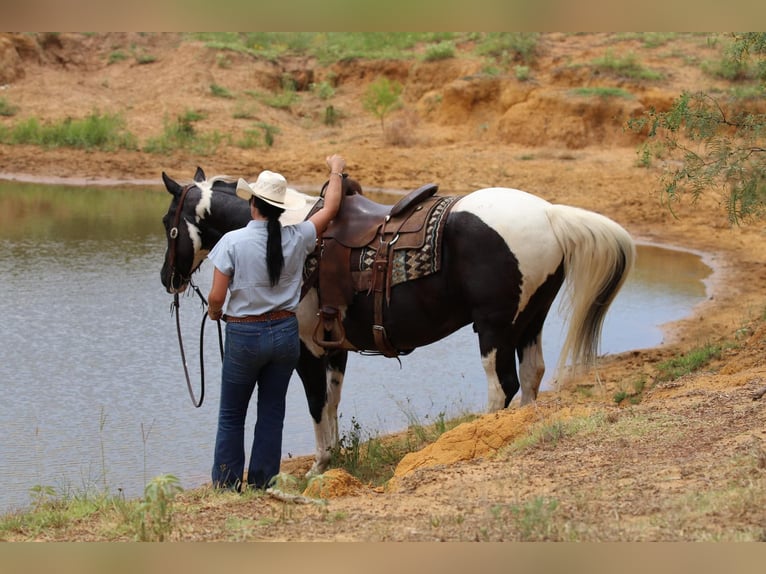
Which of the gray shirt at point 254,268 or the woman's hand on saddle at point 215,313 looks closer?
the gray shirt at point 254,268

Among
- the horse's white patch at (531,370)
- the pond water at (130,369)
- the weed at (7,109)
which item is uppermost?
the horse's white patch at (531,370)

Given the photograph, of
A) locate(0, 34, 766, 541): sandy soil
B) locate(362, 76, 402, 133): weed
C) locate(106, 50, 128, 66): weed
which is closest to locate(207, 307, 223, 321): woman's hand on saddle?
locate(0, 34, 766, 541): sandy soil

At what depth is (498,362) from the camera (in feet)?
20.0

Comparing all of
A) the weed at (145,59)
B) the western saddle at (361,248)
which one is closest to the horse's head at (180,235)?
the western saddle at (361,248)

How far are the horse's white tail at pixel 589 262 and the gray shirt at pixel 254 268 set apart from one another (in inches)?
68.3

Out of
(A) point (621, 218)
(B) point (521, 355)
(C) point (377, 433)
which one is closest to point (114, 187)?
(A) point (621, 218)

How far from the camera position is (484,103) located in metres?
24.3

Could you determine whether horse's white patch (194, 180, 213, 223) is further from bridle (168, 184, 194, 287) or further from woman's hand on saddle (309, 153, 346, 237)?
woman's hand on saddle (309, 153, 346, 237)

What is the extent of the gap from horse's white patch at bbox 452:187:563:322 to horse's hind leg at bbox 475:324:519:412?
0.68 feet

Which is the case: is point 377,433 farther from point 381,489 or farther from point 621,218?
point 621,218

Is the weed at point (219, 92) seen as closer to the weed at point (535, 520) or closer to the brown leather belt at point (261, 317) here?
the brown leather belt at point (261, 317)

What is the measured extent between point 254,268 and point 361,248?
125 centimetres

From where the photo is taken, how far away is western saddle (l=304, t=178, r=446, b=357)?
6145mm

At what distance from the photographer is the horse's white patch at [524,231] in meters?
5.95
